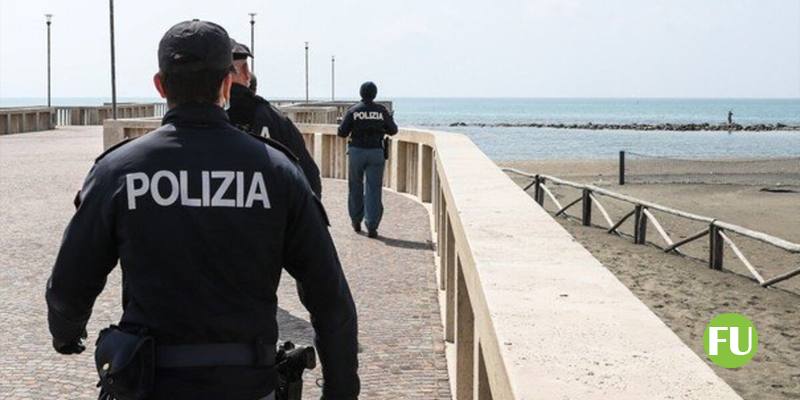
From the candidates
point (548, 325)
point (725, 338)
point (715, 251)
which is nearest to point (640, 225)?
point (715, 251)

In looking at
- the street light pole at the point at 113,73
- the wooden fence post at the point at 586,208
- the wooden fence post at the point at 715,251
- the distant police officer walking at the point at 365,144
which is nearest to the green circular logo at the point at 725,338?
the distant police officer walking at the point at 365,144

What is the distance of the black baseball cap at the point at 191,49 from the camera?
3.05m

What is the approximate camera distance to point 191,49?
3.05m

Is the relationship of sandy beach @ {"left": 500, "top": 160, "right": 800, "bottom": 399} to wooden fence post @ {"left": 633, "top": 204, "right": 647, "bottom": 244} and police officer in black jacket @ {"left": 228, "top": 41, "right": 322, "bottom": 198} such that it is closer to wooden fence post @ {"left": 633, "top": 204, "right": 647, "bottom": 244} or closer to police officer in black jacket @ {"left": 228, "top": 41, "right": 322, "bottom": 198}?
wooden fence post @ {"left": 633, "top": 204, "right": 647, "bottom": 244}

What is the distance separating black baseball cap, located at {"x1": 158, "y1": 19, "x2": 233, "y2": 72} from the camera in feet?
10.0

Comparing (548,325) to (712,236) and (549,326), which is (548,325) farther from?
(712,236)

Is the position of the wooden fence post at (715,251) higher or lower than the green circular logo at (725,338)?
lower

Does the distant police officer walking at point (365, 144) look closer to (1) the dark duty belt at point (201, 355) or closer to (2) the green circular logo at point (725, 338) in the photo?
(2) the green circular logo at point (725, 338)

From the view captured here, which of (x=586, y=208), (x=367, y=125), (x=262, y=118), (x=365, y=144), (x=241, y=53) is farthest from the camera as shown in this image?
(x=586, y=208)

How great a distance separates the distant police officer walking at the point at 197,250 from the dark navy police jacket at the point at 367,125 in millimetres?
10191

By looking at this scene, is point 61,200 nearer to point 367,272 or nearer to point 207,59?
point 367,272

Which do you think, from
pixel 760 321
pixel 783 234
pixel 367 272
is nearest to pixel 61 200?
pixel 367 272

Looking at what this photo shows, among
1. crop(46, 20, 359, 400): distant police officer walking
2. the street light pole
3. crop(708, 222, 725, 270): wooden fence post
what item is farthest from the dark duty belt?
the street light pole

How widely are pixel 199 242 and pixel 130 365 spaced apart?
1.12 feet
